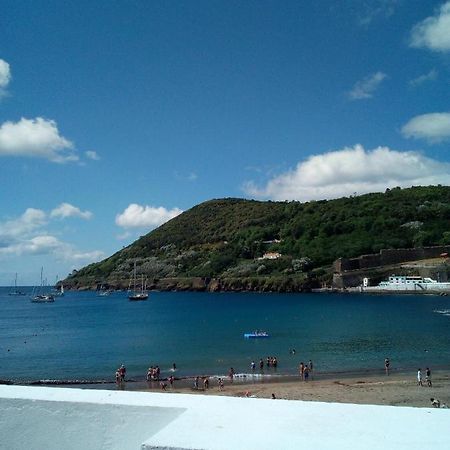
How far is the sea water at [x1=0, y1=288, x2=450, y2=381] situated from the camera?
38750 mm

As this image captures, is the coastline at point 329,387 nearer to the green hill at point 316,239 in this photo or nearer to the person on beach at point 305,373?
the person on beach at point 305,373

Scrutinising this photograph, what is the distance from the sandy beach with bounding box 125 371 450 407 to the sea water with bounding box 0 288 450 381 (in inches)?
149

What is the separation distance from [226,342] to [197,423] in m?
51.4

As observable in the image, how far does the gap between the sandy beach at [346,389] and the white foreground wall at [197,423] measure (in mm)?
21796

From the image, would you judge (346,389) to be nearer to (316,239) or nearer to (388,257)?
(388,257)

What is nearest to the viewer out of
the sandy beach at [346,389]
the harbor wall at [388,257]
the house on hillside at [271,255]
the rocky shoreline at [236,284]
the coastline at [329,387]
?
the sandy beach at [346,389]

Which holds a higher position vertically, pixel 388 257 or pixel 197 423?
pixel 388 257

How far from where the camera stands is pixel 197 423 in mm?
2895

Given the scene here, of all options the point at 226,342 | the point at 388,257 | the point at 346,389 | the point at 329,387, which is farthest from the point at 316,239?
the point at 346,389

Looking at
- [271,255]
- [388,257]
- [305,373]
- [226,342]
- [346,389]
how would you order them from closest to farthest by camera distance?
1. [346,389]
2. [305,373]
3. [226,342]
4. [388,257]
5. [271,255]

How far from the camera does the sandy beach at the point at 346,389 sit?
24.7 m

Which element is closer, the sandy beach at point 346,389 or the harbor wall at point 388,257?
the sandy beach at point 346,389

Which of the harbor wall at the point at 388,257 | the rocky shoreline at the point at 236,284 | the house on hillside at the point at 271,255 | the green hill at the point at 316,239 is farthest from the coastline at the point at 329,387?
the house on hillside at the point at 271,255

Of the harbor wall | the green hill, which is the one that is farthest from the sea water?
the green hill
